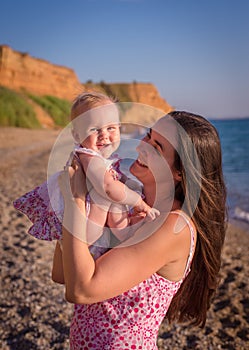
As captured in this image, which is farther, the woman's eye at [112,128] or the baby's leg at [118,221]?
the woman's eye at [112,128]

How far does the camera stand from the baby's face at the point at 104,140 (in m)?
1.73

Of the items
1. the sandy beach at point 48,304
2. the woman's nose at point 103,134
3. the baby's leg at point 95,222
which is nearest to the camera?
the baby's leg at point 95,222

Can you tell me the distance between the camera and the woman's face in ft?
4.90

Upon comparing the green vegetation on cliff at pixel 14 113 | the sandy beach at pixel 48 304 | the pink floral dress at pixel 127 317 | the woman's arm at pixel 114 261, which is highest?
the woman's arm at pixel 114 261

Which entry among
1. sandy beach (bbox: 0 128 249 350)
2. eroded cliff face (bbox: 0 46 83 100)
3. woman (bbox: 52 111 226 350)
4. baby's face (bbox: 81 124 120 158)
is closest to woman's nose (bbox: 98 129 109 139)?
baby's face (bbox: 81 124 120 158)

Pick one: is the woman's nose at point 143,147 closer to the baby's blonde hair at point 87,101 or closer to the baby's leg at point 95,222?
the baby's leg at point 95,222

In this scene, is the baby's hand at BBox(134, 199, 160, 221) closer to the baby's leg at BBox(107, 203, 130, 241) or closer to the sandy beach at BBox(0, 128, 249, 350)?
the baby's leg at BBox(107, 203, 130, 241)

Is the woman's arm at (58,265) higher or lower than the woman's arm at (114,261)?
lower

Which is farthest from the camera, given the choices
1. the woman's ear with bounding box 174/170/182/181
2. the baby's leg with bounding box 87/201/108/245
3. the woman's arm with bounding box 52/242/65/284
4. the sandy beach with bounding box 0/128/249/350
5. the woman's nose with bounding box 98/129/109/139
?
the sandy beach with bounding box 0/128/249/350

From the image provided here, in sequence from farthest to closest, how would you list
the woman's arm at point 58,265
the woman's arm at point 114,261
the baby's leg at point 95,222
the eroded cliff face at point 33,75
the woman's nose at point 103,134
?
the eroded cliff face at point 33,75, the woman's nose at point 103,134, the woman's arm at point 58,265, the baby's leg at point 95,222, the woman's arm at point 114,261

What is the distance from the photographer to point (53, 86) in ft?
184

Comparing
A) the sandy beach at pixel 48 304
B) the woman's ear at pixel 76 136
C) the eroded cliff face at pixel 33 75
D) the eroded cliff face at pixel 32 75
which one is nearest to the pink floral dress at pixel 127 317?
the woman's ear at pixel 76 136

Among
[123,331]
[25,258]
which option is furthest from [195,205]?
[25,258]

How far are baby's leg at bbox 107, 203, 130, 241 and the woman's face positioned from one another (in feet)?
0.53
